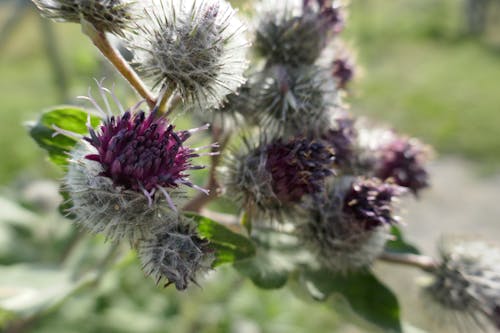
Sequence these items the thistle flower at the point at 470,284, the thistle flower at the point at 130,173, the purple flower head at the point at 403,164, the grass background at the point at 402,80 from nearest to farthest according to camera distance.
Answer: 1. the thistle flower at the point at 130,173
2. the thistle flower at the point at 470,284
3. the purple flower head at the point at 403,164
4. the grass background at the point at 402,80

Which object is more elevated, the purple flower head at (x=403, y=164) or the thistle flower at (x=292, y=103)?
the thistle flower at (x=292, y=103)

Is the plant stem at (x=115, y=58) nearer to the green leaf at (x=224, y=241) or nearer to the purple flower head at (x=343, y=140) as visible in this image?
the green leaf at (x=224, y=241)

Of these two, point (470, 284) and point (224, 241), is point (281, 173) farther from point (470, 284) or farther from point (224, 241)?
point (470, 284)

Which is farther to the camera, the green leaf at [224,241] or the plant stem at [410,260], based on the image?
the plant stem at [410,260]

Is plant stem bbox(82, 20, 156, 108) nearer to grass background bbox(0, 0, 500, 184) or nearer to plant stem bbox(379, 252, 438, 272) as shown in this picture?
Answer: plant stem bbox(379, 252, 438, 272)

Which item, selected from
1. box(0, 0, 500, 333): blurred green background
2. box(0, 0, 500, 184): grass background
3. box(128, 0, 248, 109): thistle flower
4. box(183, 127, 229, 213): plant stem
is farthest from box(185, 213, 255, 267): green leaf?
box(0, 0, 500, 184): grass background

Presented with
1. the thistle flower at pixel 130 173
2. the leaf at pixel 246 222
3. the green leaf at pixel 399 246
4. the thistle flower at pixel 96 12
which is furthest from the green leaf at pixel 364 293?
the thistle flower at pixel 96 12

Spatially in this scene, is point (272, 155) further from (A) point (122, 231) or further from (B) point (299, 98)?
(A) point (122, 231)

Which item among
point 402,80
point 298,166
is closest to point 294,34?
point 298,166
